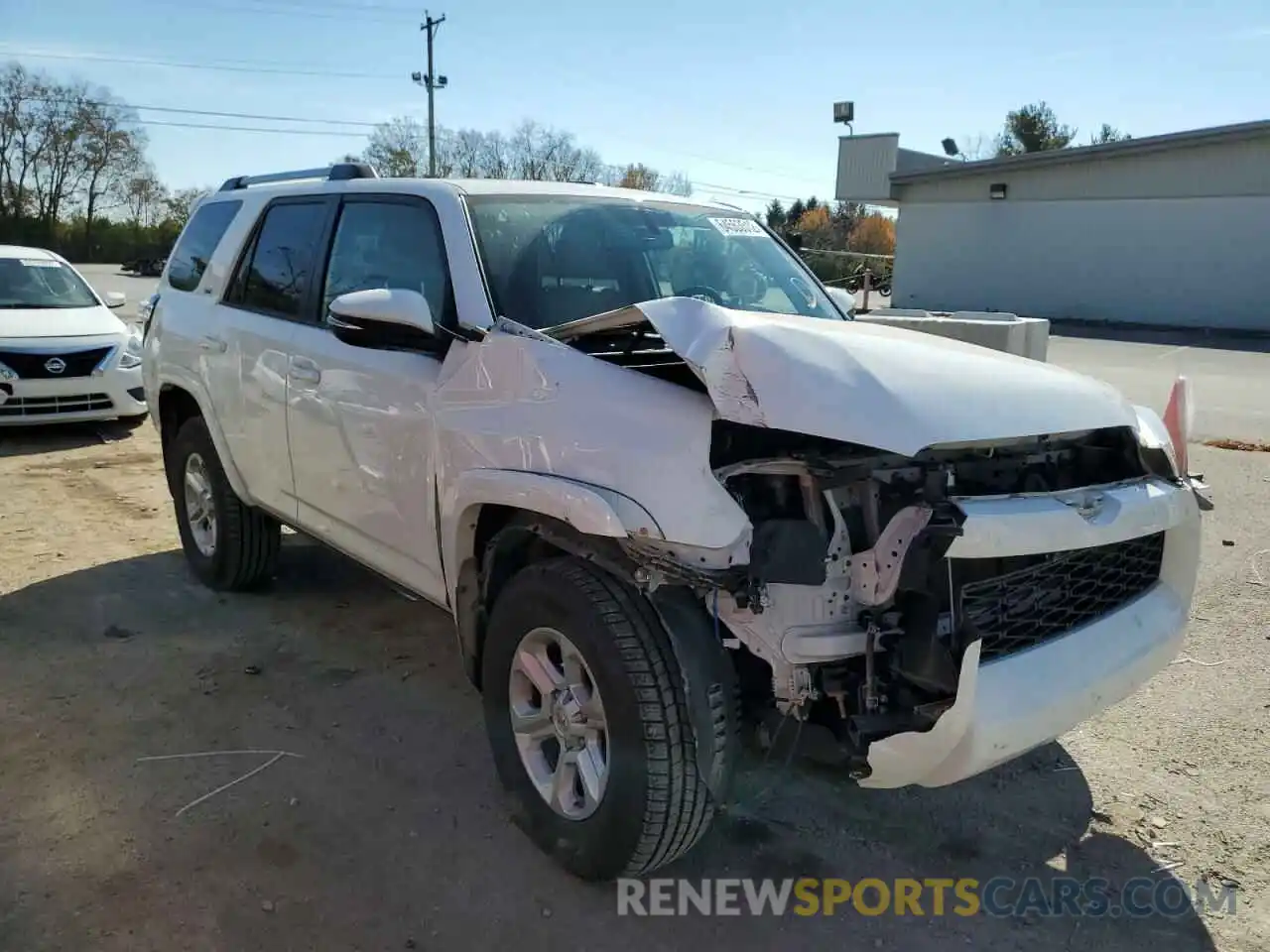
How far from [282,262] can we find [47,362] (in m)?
5.85

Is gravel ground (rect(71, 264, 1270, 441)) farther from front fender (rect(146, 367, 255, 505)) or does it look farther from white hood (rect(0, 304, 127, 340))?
white hood (rect(0, 304, 127, 340))

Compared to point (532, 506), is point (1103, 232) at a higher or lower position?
higher

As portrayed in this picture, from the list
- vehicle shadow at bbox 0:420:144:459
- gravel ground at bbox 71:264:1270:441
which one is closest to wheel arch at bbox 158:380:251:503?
vehicle shadow at bbox 0:420:144:459

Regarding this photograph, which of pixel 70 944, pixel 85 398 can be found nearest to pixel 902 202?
pixel 85 398

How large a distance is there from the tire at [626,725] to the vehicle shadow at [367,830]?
225mm

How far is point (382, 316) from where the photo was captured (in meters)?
2.96

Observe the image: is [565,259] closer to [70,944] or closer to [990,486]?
[990,486]

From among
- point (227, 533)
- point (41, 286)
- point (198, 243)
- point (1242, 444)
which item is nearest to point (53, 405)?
point (41, 286)

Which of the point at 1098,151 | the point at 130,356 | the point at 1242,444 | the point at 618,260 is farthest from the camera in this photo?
the point at 1098,151

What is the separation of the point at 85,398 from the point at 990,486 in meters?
8.85

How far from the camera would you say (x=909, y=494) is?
241cm

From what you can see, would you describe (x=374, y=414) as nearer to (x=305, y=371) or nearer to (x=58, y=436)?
(x=305, y=371)

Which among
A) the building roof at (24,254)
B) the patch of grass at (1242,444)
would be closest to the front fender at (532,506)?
the patch of grass at (1242,444)

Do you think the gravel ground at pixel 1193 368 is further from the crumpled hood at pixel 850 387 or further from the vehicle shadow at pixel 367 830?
the crumpled hood at pixel 850 387
